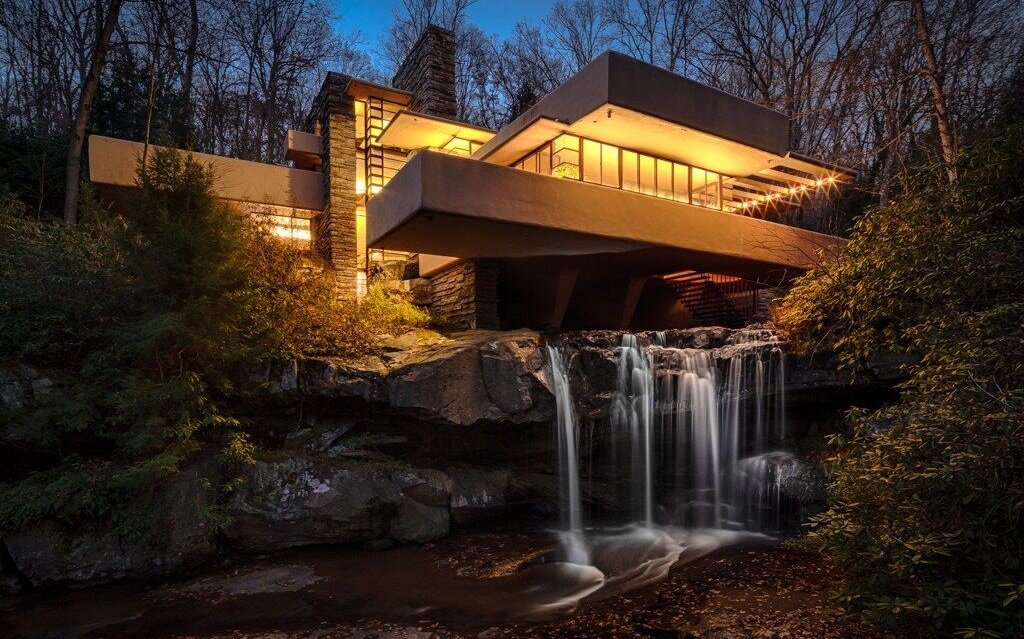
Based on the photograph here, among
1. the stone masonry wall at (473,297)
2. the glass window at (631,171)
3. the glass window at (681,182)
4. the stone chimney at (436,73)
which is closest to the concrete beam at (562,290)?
the stone masonry wall at (473,297)

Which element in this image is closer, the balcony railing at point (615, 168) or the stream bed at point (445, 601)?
the stream bed at point (445, 601)

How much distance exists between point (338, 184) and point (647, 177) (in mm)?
8507

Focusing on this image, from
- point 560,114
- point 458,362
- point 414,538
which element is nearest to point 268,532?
point 414,538

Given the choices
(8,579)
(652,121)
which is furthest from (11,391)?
(652,121)

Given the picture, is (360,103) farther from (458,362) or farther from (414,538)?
(414,538)

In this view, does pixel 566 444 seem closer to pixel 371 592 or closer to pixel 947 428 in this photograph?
pixel 371 592

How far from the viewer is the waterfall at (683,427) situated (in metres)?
8.92

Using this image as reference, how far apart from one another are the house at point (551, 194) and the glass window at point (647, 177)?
Answer: 51mm

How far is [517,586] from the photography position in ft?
20.4

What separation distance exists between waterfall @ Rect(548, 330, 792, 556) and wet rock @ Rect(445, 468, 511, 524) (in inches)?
45.3

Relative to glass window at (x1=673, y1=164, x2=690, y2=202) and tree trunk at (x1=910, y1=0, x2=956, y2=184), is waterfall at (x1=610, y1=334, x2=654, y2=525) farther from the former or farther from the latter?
glass window at (x1=673, y1=164, x2=690, y2=202)

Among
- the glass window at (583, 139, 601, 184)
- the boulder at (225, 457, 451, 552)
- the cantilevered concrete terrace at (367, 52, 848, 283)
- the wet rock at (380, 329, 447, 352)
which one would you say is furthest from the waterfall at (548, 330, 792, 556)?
the glass window at (583, 139, 601, 184)

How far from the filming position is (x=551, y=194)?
1012cm

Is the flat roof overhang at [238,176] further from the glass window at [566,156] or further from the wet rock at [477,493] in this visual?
the wet rock at [477,493]
